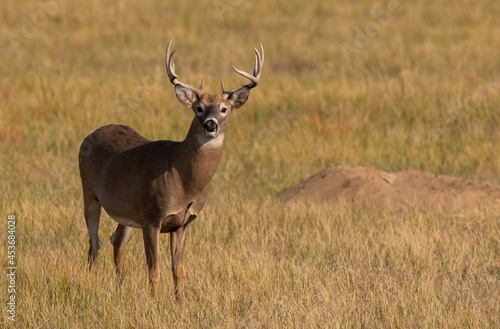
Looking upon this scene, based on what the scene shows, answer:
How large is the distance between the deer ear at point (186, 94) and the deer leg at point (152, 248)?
88 cm

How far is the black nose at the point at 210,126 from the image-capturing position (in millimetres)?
5105

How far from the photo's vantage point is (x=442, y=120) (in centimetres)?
1247

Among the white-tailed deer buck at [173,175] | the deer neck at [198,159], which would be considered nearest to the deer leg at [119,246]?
the white-tailed deer buck at [173,175]

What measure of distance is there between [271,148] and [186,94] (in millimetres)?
5814

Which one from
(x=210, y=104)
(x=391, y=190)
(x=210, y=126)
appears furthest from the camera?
(x=391, y=190)

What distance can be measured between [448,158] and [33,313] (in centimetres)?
727

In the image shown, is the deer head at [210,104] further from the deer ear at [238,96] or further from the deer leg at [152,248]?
the deer leg at [152,248]

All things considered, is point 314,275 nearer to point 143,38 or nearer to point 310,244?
point 310,244

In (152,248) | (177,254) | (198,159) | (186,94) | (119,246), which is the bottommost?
(119,246)

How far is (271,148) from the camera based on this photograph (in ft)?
36.8

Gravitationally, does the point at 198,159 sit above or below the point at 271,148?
above

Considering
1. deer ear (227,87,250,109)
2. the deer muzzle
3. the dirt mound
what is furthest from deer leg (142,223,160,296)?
the dirt mound

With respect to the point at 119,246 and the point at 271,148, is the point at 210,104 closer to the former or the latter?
the point at 119,246

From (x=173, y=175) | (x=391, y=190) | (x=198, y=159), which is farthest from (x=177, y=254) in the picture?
→ (x=391, y=190)
